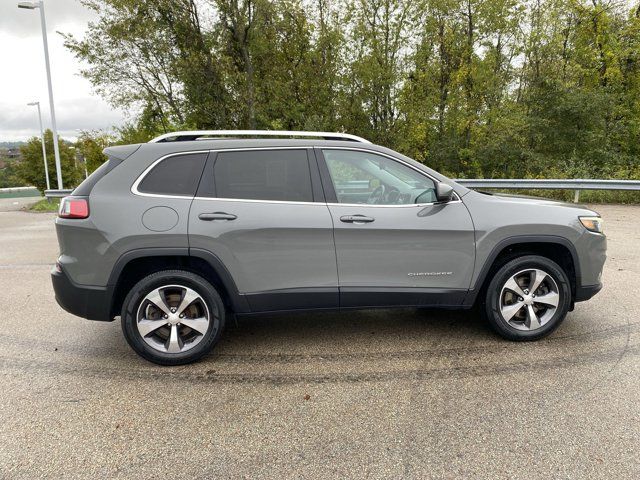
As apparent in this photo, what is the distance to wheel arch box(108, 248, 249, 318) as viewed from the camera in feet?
10.3

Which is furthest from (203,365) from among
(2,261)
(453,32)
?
(453,32)

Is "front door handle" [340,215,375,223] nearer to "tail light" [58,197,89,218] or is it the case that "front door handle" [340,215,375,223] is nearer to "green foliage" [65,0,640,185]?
"tail light" [58,197,89,218]

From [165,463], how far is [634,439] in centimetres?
258

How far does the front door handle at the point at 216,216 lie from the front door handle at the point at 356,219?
830 millimetres

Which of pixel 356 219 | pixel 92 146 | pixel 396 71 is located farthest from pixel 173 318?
pixel 92 146

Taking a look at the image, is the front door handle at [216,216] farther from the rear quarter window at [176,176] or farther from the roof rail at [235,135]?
the roof rail at [235,135]

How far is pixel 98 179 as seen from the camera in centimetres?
324

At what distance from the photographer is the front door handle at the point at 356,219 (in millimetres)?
3269

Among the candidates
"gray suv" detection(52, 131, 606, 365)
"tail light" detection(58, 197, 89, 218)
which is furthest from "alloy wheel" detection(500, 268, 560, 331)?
"tail light" detection(58, 197, 89, 218)

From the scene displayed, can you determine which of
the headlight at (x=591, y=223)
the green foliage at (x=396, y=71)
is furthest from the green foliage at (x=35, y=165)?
the headlight at (x=591, y=223)

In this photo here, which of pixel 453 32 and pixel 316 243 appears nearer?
pixel 316 243

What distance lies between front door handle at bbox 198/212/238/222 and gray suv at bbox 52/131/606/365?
11mm

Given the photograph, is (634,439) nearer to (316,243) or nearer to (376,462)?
(376,462)

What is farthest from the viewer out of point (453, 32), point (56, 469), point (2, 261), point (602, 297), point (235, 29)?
point (453, 32)
